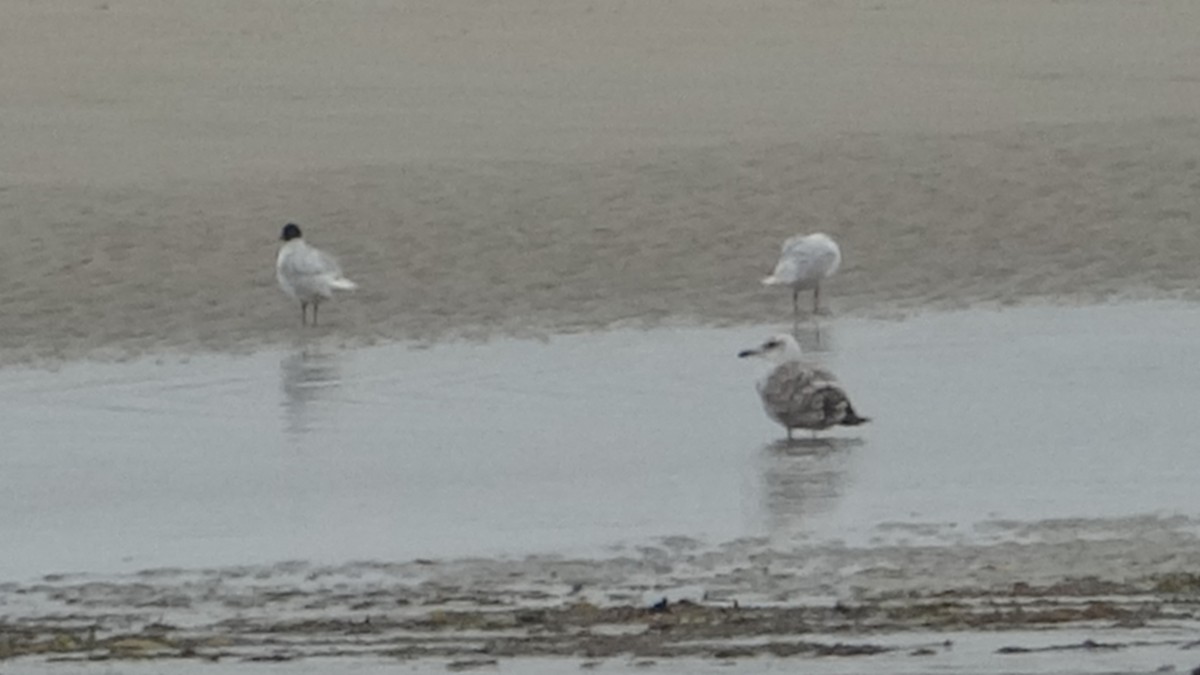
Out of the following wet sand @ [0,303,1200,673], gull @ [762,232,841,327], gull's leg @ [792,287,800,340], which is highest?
gull @ [762,232,841,327]

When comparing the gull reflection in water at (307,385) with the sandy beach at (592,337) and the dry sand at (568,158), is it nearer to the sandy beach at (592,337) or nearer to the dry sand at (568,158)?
the sandy beach at (592,337)

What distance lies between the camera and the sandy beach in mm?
8070

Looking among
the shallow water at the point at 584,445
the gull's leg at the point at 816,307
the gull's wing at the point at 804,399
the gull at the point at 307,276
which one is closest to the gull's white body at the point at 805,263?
the gull's leg at the point at 816,307

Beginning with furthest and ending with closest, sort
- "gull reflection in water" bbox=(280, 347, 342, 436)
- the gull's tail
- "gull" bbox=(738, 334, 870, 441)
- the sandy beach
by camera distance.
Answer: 1. "gull reflection in water" bbox=(280, 347, 342, 436)
2. the gull's tail
3. "gull" bbox=(738, 334, 870, 441)
4. the sandy beach

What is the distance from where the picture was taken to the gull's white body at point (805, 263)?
1502cm

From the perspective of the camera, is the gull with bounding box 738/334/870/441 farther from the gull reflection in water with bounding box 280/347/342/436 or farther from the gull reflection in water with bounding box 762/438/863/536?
the gull reflection in water with bounding box 280/347/342/436

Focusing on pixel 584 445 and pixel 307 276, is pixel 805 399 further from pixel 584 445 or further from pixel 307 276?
pixel 307 276

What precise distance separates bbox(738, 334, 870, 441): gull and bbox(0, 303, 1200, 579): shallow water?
9 cm

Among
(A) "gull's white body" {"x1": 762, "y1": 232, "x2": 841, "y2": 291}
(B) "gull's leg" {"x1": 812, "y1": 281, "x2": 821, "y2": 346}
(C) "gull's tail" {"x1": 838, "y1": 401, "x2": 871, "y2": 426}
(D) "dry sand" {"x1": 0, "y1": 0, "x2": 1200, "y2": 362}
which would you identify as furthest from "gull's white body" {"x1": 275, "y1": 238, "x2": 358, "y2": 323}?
(C) "gull's tail" {"x1": 838, "y1": 401, "x2": 871, "y2": 426}

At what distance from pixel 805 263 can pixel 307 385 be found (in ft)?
8.41

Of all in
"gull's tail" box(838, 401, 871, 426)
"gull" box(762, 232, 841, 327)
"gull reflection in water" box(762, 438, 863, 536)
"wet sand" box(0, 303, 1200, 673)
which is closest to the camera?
"wet sand" box(0, 303, 1200, 673)

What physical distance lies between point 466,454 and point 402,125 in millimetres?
7933

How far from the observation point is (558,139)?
18.7m

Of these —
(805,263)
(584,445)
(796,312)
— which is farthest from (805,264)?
(584,445)
